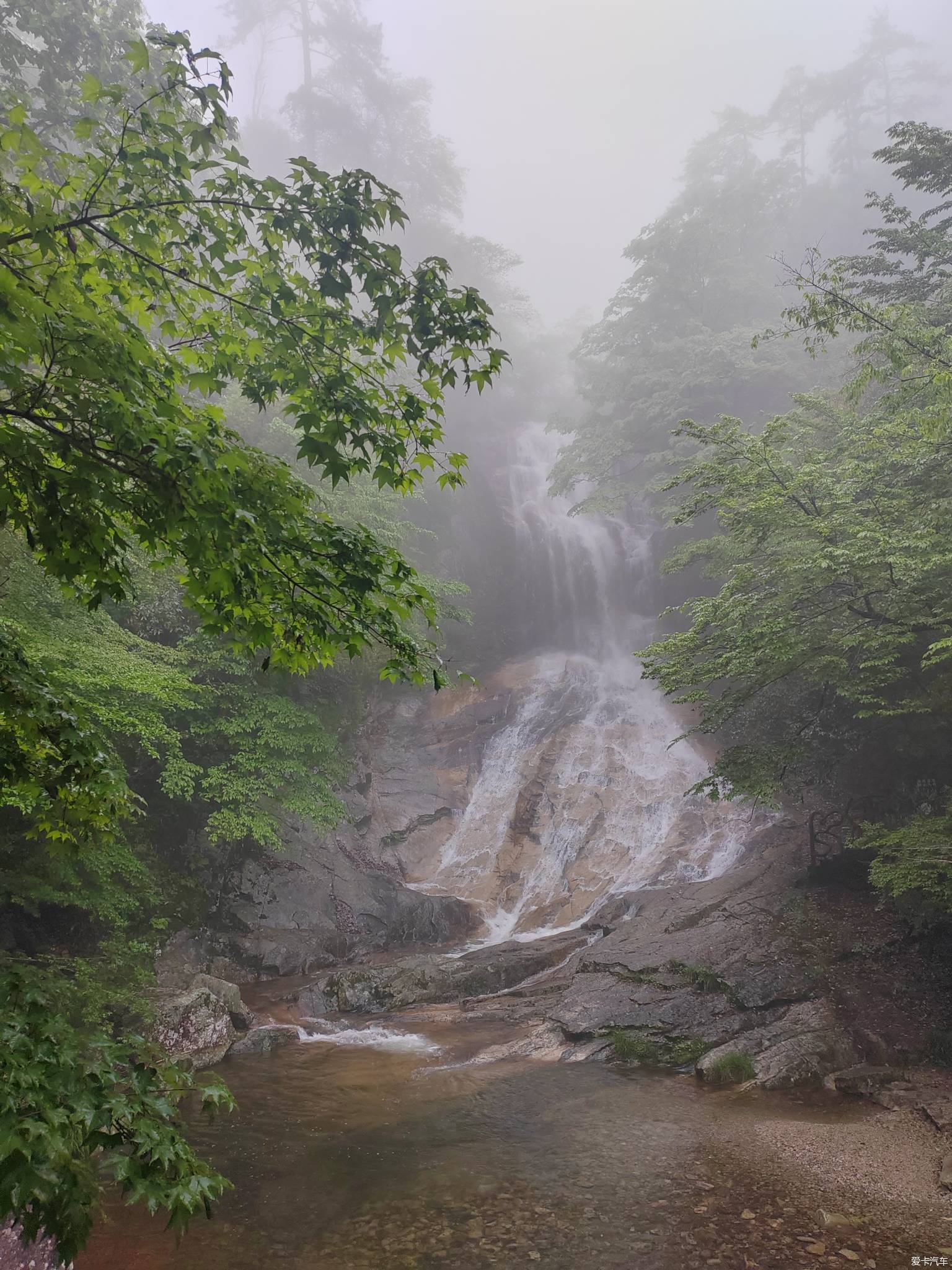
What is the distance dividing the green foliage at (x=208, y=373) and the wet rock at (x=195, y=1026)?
850 cm

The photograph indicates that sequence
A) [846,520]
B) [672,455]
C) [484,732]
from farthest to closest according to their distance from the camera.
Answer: [672,455] < [484,732] < [846,520]

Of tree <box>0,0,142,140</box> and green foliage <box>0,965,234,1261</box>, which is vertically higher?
tree <box>0,0,142,140</box>

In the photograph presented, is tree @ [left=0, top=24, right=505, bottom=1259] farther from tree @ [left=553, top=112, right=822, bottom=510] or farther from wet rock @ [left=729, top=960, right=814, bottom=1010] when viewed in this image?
tree @ [left=553, top=112, right=822, bottom=510]

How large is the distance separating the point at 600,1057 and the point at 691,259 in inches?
1339

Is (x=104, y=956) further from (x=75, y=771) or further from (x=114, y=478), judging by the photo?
(x=114, y=478)

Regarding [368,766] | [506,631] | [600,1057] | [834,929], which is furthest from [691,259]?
[600,1057]

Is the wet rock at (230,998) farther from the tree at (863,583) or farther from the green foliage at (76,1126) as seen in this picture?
the green foliage at (76,1126)

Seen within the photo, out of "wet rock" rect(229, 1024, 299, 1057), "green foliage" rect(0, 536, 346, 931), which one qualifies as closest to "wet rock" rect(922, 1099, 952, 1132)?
"green foliage" rect(0, 536, 346, 931)

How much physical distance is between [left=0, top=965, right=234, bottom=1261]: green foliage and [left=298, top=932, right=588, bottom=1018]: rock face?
448 inches

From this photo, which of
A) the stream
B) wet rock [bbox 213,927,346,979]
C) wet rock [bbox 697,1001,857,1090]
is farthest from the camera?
wet rock [bbox 213,927,346,979]

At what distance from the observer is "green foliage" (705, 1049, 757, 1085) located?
8602 mm

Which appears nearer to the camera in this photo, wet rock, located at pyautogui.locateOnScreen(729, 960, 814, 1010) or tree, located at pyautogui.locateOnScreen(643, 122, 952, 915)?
tree, located at pyautogui.locateOnScreen(643, 122, 952, 915)

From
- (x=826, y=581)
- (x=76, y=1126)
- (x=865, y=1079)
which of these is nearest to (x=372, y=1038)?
(x=865, y=1079)

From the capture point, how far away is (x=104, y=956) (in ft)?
32.2
